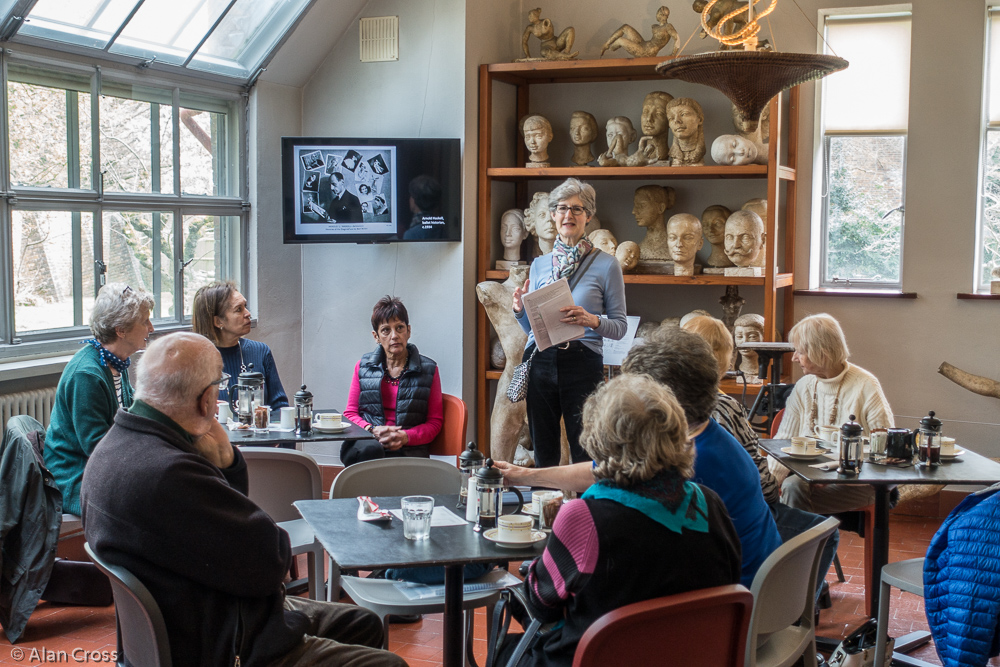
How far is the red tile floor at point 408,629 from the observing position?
3.56 m

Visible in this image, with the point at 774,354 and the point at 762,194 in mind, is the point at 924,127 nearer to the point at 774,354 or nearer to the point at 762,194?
the point at 762,194

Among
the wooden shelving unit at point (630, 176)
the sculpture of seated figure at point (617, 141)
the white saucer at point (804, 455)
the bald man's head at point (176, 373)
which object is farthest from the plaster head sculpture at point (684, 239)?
the bald man's head at point (176, 373)

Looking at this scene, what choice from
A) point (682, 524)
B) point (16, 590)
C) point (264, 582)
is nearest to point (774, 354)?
point (682, 524)

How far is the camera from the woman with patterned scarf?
6.51 feet

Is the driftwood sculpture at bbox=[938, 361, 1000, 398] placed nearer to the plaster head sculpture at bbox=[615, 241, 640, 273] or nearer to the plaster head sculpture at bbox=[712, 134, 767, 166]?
the plaster head sculpture at bbox=[712, 134, 767, 166]

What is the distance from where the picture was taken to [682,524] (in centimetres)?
203

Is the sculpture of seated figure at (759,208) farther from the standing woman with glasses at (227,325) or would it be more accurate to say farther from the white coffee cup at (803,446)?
the standing woman with glasses at (227,325)

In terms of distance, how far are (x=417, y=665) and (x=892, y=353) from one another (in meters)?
3.42

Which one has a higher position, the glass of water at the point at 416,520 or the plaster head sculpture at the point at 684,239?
the plaster head sculpture at the point at 684,239

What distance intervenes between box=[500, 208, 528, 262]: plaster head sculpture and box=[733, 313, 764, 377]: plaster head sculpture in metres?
1.35

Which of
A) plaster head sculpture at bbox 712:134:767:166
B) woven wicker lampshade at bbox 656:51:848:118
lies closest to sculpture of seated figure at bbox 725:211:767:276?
plaster head sculpture at bbox 712:134:767:166

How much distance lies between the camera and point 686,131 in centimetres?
532

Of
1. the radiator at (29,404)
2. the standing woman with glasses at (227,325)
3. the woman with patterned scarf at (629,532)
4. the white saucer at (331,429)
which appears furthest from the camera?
the standing woman with glasses at (227,325)

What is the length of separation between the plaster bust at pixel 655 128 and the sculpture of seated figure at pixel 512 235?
80cm
